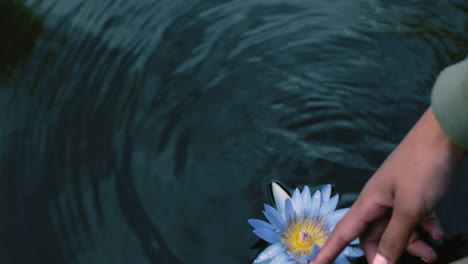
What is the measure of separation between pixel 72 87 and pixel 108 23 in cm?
46

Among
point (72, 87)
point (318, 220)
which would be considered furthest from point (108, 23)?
point (318, 220)

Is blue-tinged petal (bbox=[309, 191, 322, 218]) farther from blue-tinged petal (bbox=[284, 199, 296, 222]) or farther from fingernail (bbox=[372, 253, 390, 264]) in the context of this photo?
fingernail (bbox=[372, 253, 390, 264])

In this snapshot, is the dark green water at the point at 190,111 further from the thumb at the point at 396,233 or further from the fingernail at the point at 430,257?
the thumb at the point at 396,233

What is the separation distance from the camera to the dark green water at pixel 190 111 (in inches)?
68.8

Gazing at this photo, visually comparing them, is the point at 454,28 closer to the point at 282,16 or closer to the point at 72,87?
the point at 282,16

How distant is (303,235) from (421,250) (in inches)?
14.3

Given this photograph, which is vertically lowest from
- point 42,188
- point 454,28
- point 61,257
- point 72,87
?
point 454,28

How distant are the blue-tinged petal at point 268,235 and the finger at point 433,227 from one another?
1.58ft

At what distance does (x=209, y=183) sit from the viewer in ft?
6.09

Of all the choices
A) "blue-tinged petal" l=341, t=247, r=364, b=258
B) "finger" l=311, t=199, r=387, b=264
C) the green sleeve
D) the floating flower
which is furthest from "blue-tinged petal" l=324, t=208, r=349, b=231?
the green sleeve

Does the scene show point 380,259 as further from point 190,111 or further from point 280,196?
point 190,111

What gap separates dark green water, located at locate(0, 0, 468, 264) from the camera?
1747mm

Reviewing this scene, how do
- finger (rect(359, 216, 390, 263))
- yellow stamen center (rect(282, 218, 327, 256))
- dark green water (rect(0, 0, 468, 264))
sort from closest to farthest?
finger (rect(359, 216, 390, 263)), yellow stamen center (rect(282, 218, 327, 256)), dark green water (rect(0, 0, 468, 264))

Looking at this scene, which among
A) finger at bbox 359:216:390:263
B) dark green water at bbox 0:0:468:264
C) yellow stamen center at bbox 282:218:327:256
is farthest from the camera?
dark green water at bbox 0:0:468:264
